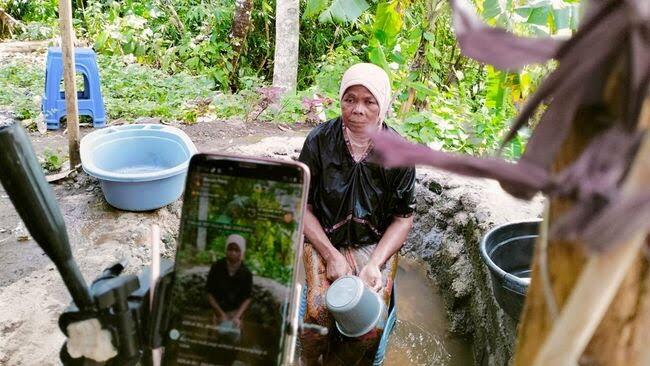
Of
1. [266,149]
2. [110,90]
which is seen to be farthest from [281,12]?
[266,149]

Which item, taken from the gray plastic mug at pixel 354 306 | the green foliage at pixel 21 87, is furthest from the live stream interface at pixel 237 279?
the green foliage at pixel 21 87

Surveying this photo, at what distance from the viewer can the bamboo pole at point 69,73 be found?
124 inches

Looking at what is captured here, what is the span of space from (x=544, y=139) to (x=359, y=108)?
157cm

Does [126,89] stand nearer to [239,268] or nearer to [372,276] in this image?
[372,276]

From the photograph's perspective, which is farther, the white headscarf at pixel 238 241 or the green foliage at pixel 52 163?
the green foliage at pixel 52 163

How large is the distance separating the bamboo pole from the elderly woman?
195 cm

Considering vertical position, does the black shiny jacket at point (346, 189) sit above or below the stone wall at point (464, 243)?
above

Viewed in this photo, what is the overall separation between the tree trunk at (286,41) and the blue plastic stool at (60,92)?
1.98 meters

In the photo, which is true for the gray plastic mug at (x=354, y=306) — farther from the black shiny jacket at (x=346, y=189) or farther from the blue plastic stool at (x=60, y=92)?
the blue plastic stool at (x=60, y=92)

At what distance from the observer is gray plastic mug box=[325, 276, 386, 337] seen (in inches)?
69.9

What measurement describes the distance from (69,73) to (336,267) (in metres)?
2.33

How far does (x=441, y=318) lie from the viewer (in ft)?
10.2

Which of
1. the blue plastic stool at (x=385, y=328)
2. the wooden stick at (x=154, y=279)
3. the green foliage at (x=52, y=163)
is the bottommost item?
the green foliage at (x=52, y=163)

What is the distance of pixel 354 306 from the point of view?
1.77 metres
